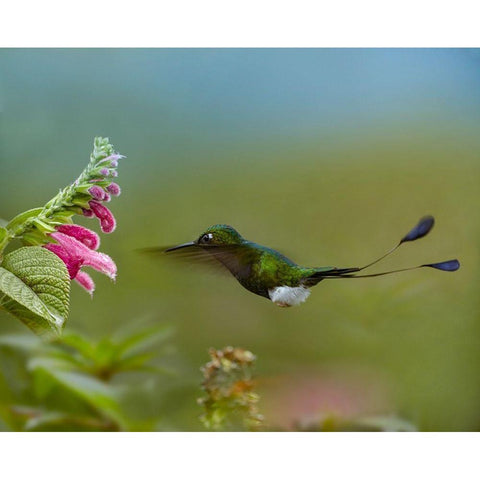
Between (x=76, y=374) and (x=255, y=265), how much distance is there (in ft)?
1.76

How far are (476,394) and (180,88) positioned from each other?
1.07 meters

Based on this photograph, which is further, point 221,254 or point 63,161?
point 63,161

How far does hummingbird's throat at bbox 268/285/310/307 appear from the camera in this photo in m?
1.43

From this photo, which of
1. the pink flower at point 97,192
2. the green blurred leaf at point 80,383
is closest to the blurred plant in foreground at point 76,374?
the green blurred leaf at point 80,383

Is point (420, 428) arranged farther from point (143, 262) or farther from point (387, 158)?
point (143, 262)

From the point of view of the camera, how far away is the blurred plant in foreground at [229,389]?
1.56 metres

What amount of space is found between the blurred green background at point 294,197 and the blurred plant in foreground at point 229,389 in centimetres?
3

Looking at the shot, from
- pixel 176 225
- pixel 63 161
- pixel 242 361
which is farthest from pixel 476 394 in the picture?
pixel 63 161

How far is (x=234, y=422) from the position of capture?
5.21 feet

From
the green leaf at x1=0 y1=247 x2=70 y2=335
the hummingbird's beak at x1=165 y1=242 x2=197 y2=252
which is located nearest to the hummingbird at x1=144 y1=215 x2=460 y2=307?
the hummingbird's beak at x1=165 y1=242 x2=197 y2=252

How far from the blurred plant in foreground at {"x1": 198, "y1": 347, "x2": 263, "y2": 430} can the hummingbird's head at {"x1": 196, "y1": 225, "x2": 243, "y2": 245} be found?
30 centimetres

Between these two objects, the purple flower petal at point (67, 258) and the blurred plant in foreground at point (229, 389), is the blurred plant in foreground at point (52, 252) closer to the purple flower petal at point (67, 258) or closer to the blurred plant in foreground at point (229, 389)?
the purple flower petal at point (67, 258)

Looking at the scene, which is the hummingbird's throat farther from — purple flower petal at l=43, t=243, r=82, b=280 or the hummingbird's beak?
purple flower petal at l=43, t=243, r=82, b=280

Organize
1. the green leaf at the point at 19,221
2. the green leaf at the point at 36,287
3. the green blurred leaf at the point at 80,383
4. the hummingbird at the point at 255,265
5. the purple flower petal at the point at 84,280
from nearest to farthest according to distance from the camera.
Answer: the green leaf at the point at 36,287
the green leaf at the point at 19,221
the purple flower petal at the point at 84,280
the hummingbird at the point at 255,265
the green blurred leaf at the point at 80,383
